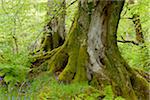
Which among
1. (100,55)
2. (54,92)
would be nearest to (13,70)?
(54,92)

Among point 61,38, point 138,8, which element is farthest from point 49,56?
point 138,8

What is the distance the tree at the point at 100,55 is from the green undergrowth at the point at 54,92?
345mm

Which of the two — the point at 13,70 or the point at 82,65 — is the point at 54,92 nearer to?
the point at 82,65

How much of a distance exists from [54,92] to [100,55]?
1373 millimetres

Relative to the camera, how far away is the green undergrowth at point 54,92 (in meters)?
4.76

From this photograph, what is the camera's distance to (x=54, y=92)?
5.00m

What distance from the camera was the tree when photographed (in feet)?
18.2

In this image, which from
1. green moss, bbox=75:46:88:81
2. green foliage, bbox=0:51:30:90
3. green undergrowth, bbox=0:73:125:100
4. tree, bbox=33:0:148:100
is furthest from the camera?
green foliage, bbox=0:51:30:90

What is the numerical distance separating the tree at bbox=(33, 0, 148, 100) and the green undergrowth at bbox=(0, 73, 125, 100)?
1.13 ft

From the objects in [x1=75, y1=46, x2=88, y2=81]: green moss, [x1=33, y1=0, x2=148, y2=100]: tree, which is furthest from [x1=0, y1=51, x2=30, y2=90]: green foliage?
[x1=75, y1=46, x2=88, y2=81]: green moss

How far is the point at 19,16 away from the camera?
9.01 meters

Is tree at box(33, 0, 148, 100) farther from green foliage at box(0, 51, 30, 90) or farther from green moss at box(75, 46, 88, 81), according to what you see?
green foliage at box(0, 51, 30, 90)

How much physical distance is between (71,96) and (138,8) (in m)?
6.07

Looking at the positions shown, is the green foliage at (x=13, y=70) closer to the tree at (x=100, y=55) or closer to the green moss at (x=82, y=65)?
the tree at (x=100, y=55)
